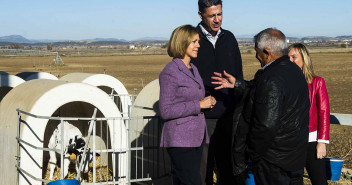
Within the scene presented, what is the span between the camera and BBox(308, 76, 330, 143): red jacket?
199 inches

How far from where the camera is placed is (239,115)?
4.29 meters

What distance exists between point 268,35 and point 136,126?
4068 millimetres

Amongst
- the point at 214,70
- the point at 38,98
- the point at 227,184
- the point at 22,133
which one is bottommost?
the point at 227,184

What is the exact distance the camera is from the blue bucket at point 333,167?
5.54m

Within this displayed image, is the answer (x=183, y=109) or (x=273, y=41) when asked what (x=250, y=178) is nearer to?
(x=183, y=109)

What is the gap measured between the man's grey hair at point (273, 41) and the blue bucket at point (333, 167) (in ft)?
6.46

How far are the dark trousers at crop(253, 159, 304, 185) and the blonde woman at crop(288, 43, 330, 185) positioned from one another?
76 cm

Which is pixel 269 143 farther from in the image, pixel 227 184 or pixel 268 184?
pixel 227 184

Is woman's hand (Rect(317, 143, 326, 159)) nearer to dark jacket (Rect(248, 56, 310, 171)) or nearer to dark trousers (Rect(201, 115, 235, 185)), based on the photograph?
dark jacket (Rect(248, 56, 310, 171))

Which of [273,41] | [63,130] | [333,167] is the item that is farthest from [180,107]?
[333,167]

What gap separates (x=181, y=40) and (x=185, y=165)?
125 centimetres

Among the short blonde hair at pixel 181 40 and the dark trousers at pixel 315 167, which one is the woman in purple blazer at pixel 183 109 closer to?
the short blonde hair at pixel 181 40

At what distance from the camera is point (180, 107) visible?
4508 millimetres

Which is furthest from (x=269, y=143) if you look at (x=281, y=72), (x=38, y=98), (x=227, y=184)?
(x=38, y=98)
